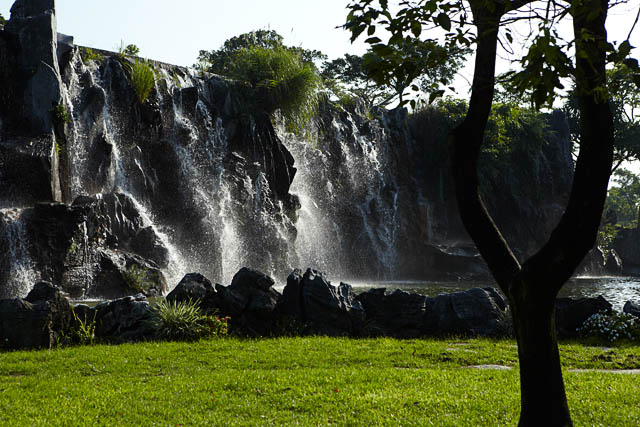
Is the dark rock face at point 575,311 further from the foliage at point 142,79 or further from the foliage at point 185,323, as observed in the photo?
the foliage at point 142,79

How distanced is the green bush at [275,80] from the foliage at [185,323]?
18040 millimetres

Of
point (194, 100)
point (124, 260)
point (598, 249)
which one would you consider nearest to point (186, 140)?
point (194, 100)

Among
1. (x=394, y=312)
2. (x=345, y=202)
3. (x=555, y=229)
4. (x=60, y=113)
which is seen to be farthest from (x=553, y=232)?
(x=345, y=202)

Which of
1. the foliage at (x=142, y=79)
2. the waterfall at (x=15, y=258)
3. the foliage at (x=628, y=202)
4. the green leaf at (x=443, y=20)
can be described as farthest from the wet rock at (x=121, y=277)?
the foliage at (x=628, y=202)

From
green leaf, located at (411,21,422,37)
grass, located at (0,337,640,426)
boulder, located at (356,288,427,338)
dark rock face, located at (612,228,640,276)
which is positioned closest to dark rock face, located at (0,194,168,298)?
grass, located at (0,337,640,426)

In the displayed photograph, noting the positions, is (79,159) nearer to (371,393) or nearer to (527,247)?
(371,393)

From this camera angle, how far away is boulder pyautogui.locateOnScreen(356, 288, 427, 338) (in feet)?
44.3

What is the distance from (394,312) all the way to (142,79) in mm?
16949

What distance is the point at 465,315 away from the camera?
1380 centimetres

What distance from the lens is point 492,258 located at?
18.8 feet

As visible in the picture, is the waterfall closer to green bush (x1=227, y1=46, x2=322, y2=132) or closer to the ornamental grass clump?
green bush (x1=227, y1=46, x2=322, y2=132)

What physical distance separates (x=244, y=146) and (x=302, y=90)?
4333 millimetres

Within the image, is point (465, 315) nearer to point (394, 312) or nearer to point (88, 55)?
point (394, 312)

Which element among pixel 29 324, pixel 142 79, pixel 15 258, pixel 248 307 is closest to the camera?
pixel 29 324
